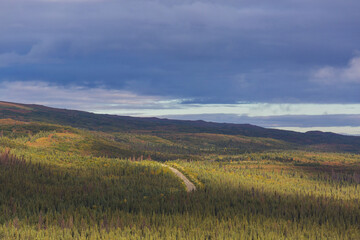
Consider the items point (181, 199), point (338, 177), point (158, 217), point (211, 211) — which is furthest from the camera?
point (338, 177)

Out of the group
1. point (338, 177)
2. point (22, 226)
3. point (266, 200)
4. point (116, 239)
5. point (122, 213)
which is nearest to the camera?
point (116, 239)

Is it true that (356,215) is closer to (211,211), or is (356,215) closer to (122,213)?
(211,211)

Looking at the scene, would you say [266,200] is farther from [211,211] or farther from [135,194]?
[135,194]

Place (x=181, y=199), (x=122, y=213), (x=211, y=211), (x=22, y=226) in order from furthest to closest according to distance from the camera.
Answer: (x=181, y=199) → (x=211, y=211) → (x=122, y=213) → (x=22, y=226)

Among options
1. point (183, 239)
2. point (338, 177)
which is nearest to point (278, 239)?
point (183, 239)

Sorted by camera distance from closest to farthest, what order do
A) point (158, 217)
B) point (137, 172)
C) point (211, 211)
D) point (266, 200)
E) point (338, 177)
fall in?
point (158, 217), point (211, 211), point (266, 200), point (137, 172), point (338, 177)

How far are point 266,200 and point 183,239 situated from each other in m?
15.6

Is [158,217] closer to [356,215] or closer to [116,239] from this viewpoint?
[116,239]

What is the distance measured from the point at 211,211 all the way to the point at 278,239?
718 cm

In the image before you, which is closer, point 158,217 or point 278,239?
point 278,239

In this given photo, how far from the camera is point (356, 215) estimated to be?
24.4 meters

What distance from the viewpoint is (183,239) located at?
617 inches

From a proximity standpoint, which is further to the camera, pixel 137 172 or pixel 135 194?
pixel 137 172

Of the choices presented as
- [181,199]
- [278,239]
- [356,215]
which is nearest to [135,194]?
Result: [181,199]
